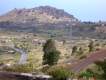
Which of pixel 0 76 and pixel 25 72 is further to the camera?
pixel 25 72

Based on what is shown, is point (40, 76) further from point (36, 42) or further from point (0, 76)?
point (36, 42)

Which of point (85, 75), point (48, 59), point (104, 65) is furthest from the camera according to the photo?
point (48, 59)

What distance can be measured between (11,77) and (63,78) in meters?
4.46

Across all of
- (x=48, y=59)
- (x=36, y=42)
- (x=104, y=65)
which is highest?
(x=104, y=65)

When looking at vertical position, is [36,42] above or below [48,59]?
below

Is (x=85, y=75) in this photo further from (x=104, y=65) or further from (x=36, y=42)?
(x=36, y=42)

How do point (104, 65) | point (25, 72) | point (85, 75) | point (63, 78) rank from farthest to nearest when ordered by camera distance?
point (25, 72) → point (85, 75) → point (63, 78) → point (104, 65)

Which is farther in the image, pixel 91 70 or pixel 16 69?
pixel 16 69

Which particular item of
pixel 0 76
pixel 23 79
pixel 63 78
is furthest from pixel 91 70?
pixel 0 76

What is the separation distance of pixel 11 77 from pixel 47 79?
3063 mm

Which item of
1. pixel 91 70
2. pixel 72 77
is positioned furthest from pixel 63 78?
pixel 91 70

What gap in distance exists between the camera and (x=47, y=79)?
2580cm

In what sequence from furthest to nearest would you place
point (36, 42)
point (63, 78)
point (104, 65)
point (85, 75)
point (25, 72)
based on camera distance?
point (36, 42) → point (25, 72) → point (85, 75) → point (63, 78) → point (104, 65)

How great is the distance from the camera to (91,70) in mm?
27266
